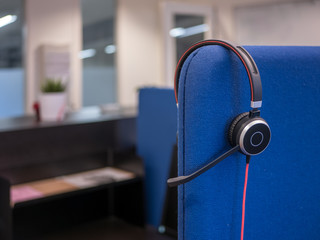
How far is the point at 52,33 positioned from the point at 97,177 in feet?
10.2

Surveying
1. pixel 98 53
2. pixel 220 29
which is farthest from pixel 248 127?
pixel 220 29

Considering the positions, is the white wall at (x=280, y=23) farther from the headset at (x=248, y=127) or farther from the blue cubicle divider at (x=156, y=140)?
the headset at (x=248, y=127)

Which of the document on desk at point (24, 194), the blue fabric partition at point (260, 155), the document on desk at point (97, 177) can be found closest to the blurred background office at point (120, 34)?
the document on desk at point (97, 177)

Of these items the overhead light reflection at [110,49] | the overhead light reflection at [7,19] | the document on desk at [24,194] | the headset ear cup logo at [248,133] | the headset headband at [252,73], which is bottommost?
the document on desk at [24,194]

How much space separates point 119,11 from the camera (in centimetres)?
516

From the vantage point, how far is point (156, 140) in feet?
5.30

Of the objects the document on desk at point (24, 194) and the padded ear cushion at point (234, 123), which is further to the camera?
the document on desk at point (24, 194)

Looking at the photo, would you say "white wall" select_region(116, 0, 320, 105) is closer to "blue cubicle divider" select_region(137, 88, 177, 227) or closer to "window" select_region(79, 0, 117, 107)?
"window" select_region(79, 0, 117, 107)

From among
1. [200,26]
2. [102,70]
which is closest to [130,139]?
[102,70]

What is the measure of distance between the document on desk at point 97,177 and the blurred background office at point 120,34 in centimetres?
274

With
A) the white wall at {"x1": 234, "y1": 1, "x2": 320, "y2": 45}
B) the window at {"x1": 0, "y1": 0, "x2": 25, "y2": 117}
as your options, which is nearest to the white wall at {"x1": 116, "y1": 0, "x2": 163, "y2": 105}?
the white wall at {"x1": 234, "y1": 1, "x2": 320, "y2": 45}

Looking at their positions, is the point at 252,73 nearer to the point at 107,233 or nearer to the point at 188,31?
the point at 107,233

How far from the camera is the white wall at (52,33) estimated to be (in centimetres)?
434

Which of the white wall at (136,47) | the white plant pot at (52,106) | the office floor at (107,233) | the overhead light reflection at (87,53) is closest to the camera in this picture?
the office floor at (107,233)
